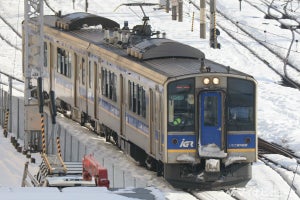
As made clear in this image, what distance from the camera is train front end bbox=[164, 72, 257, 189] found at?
18641 millimetres

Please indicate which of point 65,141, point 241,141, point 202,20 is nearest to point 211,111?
point 241,141

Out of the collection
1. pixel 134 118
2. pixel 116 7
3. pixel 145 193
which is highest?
pixel 145 193

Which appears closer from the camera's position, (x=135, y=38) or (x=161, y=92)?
(x=161, y=92)

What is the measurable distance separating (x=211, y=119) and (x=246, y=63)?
18417 mm

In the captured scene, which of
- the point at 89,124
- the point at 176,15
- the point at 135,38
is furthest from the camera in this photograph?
the point at 176,15

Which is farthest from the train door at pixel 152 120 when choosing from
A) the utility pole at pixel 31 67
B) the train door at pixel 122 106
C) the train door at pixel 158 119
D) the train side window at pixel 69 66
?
the train side window at pixel 69 66

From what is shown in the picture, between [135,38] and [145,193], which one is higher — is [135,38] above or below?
below

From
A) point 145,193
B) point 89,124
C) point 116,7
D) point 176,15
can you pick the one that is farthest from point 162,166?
point 116,7

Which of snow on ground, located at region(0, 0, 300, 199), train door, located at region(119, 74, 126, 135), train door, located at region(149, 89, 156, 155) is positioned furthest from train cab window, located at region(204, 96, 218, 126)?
train door, located at region(119, 74, 126, 135)

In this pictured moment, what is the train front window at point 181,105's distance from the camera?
18.6 m

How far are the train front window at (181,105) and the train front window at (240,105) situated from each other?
716 millimetres

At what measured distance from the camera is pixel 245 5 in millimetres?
50219

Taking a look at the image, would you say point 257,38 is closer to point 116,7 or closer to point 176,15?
point 176,15

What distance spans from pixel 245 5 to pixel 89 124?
24.5 m
